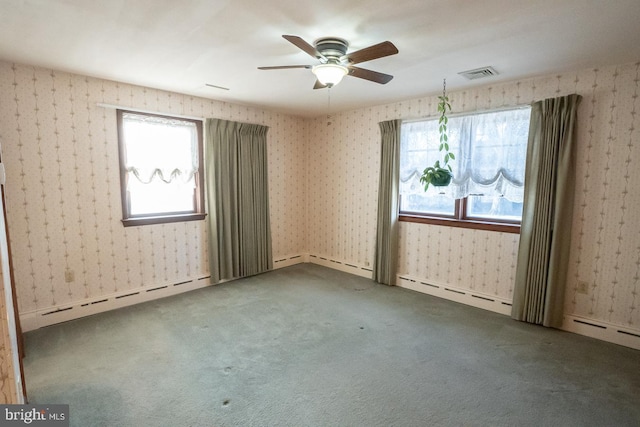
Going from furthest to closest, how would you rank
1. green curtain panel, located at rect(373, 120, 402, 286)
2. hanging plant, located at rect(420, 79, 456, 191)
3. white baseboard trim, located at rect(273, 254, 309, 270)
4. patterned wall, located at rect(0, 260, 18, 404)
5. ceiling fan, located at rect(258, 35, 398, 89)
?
1. white baseboard trim, located at rect(273, 254, 309, 270)
2. green curtain panel, located at rect(373, 120, 402, 286)
3. hanging plant, located at rect(420, 79, 456, 191)
4. ceiling fan, located at rect(258, 35, 398, 89)
5. patterned wall, located at rect(0, 260, 18, 404)

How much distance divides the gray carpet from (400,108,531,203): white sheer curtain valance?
139cm

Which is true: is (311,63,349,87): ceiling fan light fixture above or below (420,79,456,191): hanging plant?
above

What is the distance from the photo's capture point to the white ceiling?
72.8 inches

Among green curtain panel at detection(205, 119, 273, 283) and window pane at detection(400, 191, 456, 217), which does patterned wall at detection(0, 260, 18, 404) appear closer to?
→ green curtain panel at detection(205, 119, 273, 283)

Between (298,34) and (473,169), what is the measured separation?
2.44 m

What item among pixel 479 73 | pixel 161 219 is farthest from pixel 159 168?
pixel 479 73

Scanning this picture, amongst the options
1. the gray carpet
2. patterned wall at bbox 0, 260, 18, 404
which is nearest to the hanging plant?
the gray carpet

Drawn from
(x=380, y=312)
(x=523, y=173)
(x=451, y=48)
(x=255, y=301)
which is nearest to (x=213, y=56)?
(x=451, y=48)

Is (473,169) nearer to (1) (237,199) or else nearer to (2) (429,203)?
(2) (429,203)

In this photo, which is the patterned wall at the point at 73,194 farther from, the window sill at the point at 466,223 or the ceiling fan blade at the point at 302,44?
the window sill at the point at 466,223

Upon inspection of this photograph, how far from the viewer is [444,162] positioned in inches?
148

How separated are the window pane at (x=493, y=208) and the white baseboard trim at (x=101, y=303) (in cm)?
349

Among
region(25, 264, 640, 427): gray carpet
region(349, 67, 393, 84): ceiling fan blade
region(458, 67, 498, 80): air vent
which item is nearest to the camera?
region(25, 264, 640, 427): gray carpet

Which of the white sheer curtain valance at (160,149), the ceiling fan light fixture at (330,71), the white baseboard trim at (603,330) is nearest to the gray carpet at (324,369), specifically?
the white baseboard trim at (603,330)
